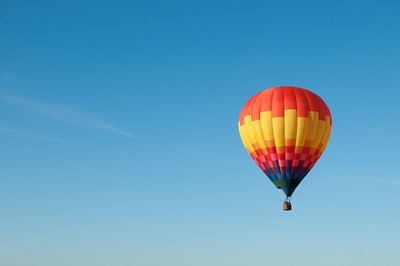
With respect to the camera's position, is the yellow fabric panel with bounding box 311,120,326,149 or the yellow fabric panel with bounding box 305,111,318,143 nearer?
the yellow fabric panel with bounding box 305,111,318,143

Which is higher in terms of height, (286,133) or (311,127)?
(311,127)

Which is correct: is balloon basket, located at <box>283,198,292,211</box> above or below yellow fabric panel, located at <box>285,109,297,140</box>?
below

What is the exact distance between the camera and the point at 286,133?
50812mm

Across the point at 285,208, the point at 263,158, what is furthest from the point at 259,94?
the point at 285,208

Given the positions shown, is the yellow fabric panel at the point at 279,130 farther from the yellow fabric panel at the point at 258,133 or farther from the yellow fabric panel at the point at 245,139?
the yellow fabric panel at the point at 245,139

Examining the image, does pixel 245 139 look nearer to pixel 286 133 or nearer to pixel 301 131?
pixel 286 133

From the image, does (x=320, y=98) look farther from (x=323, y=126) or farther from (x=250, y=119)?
(x=250, y=119)

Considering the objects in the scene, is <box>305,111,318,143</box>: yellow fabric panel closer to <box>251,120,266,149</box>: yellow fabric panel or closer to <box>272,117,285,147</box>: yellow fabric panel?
<box>272,117,285,147</box>: yellow fabric panel

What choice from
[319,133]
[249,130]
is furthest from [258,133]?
[319,133]

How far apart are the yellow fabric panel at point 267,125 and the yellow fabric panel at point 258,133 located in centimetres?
27

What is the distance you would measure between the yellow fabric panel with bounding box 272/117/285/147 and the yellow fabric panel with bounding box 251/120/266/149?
3.77ft

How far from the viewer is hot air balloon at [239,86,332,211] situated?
50625mm

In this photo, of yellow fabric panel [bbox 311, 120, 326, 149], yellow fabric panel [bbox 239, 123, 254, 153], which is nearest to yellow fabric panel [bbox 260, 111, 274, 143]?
yellow fabric panel [bbox 239, 123, 254, 153]

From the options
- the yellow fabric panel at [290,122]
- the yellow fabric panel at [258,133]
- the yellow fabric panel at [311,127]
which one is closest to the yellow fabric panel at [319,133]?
the yellow fabric panel at [311,127]
